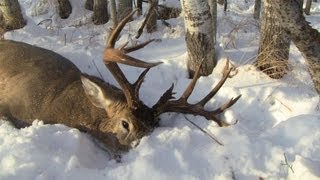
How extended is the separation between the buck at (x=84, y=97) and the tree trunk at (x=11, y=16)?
1776 mm

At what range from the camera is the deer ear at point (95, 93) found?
5267 mm

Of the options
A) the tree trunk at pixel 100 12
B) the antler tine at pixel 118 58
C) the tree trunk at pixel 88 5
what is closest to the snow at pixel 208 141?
the antler tine at pixel 118 58

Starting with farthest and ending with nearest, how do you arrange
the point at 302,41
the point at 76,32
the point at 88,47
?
the point at 76,32
the point at 88,47
the point at 302,41

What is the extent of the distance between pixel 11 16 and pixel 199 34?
378 cm

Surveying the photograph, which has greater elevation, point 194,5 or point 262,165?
point 194,5

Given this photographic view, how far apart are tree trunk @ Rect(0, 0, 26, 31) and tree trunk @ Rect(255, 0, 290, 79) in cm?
424

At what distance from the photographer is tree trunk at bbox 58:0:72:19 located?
12.5 meters

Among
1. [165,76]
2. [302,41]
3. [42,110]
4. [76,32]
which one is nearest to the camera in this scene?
[302,41]

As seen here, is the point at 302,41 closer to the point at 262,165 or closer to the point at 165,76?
the point at 262,165

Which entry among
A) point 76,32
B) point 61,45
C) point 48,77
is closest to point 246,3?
point 76,32

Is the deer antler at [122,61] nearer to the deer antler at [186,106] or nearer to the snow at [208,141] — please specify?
the deer antler at [186,106]

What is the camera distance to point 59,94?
5820mm

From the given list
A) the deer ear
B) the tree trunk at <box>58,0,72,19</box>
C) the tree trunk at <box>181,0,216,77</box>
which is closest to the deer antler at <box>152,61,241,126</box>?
the deer ear

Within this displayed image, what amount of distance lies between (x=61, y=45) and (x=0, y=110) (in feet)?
6.52
